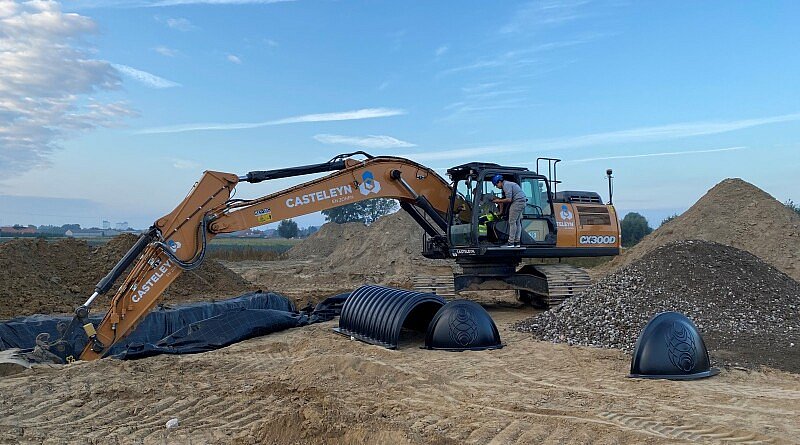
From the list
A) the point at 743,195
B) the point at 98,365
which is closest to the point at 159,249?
the point at 98,365

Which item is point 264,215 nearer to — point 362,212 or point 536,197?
point 536,197

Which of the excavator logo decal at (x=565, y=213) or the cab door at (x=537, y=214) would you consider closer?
the cab door at (x=537, y=214)

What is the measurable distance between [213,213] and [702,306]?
773 centimetres

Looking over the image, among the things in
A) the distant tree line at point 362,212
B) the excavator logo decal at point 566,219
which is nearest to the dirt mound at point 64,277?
the excavator logo decal at point 566,219

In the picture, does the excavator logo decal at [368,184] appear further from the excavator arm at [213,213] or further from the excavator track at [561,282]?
the excavator track at [561,282]

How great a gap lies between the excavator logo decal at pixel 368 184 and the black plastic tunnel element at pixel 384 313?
1.83 m

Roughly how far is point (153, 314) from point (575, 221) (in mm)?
7917

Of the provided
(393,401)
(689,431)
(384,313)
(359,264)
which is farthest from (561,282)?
(359,264)

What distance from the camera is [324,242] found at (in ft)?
137

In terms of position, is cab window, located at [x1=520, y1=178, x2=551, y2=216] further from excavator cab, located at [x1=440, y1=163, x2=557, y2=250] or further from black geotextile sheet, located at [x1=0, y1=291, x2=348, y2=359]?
black geotextile sheet, located at [x1=0, y1=291, x2=348, y2=359]

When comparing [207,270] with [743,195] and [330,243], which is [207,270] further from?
[330,243]

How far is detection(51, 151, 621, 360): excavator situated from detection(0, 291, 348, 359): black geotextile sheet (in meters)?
0.82

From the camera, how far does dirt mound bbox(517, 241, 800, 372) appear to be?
9.17 meters

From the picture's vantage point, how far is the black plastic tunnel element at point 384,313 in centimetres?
952
